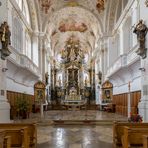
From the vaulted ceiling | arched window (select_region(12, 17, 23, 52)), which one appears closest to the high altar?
the vaulted ceiling

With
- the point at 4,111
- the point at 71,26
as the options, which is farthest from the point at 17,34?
the point at 71,26

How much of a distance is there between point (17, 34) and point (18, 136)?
42.6 feet

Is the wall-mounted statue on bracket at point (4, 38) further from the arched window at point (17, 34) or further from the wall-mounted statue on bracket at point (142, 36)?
the arched window at point (17, 34)

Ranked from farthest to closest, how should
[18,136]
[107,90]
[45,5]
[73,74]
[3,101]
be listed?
[73,74] < [107,90] < [45,5] < [3,101] < [18,136]

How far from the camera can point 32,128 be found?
768 cm

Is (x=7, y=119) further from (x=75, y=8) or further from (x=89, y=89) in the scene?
(x=89, y=89)

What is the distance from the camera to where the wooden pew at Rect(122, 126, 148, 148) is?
6.11m

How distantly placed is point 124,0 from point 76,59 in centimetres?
1593

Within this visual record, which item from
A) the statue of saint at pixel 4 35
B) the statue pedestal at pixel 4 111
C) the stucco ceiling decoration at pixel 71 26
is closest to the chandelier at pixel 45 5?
the stucco ceiling decoration at pixel 71 26

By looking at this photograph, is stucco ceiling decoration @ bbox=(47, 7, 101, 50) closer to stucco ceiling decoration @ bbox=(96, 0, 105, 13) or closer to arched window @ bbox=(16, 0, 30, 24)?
stucco ceiling decoration @ bbox=(96, 0, 105, 13)

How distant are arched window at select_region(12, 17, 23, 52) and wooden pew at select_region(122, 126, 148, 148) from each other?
12.3 meters

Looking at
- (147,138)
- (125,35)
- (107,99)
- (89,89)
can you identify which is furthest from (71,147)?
(89,89)

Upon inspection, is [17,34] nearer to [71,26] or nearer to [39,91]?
[39,91]

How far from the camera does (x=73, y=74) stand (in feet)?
115
